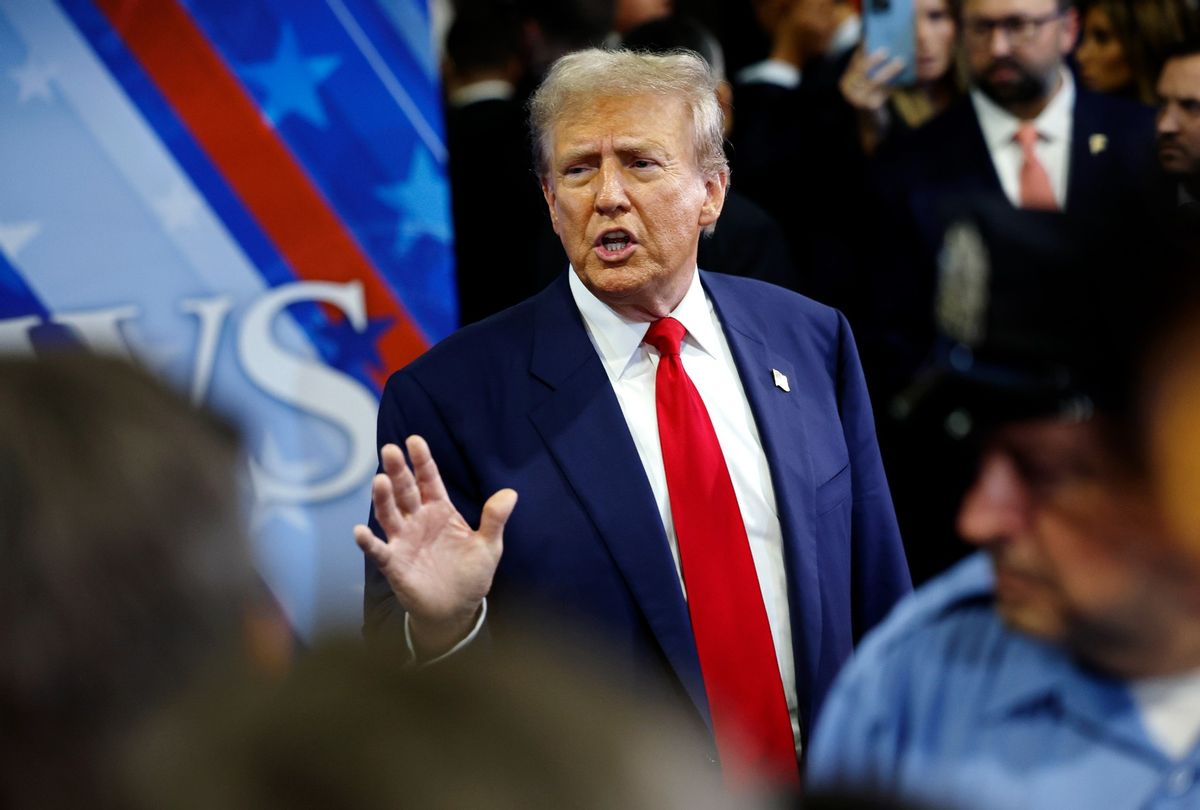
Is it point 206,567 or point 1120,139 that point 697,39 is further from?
point 206,567

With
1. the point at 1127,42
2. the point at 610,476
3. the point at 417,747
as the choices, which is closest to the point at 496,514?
the point at 610,476

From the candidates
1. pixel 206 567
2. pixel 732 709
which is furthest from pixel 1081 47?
pixel 206 567

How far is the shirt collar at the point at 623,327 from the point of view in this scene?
8.13 ft

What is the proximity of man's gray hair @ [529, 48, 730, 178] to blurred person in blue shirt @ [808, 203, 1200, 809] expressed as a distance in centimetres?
112

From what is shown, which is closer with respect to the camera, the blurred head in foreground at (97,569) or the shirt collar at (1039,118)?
the blurred head in foreground at (97,569)

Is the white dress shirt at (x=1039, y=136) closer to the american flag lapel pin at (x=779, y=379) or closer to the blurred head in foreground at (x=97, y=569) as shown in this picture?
the american flag lapel pin at (x=779, y=379)

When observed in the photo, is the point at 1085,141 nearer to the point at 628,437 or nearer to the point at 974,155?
the point at 974,155

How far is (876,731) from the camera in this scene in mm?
1495

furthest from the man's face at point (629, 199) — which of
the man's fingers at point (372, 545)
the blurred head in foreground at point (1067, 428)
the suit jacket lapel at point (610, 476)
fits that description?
the blurred head in foreground at point (1067, 428)

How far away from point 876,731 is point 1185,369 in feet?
1.50

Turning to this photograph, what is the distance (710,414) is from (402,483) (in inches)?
22.1

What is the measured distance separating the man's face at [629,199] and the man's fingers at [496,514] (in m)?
0.49

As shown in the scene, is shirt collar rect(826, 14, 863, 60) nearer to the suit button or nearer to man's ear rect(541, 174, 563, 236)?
man's ear rect(541, 174, 563, 236)

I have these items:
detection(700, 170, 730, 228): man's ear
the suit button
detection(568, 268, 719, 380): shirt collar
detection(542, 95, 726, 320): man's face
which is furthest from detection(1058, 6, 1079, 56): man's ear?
the suit button
